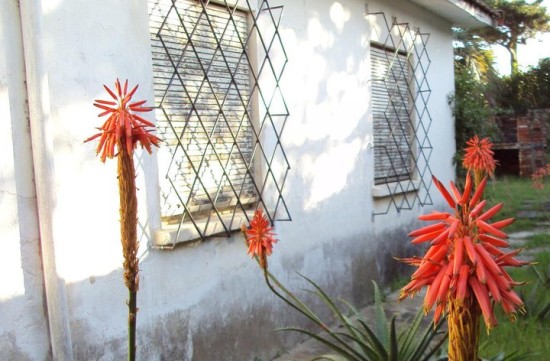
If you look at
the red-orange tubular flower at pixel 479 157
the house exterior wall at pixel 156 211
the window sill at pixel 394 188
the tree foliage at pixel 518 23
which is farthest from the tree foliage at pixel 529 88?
the red-orange tubular flower at pixel 479 157

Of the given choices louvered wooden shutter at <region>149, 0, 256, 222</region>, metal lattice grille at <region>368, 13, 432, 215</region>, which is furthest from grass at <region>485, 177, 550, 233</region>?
louvered wooden shutter at <region>149, 0, 256, 222</region>

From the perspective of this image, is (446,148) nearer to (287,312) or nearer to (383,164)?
(383,164)

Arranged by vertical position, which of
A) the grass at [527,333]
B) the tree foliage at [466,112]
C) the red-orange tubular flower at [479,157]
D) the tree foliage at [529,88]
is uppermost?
the tree foliage at [529,88]

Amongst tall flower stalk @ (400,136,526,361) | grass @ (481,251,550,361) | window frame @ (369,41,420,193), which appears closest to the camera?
tall flower stalk @ (400,136,526,361)

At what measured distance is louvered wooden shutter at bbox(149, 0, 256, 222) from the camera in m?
4.57

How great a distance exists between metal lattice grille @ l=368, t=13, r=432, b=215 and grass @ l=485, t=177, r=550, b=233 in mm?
2030

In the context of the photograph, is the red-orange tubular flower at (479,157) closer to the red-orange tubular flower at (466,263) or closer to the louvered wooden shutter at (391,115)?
the red-orange tubular flower at (466,263)

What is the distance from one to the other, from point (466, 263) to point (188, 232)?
3.20 meters

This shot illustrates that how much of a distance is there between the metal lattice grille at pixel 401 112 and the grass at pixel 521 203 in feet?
6.66

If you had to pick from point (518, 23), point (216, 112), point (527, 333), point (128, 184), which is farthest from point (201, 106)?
point (518, 23)

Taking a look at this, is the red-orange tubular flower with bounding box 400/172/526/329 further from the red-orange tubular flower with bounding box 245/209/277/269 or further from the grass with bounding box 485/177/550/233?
the grass with bounding box 485/177/550/233

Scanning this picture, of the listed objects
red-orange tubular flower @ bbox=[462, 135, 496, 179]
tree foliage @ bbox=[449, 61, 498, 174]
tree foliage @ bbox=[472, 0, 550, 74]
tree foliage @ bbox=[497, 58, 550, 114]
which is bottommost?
red-orange tubular flower @ bbox=[462, 135, 496, 179]

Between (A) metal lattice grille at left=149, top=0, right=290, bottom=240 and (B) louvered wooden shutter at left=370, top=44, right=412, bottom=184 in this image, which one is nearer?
(A) metal lattice grille at left=149, top=0, right=290, bottom=240

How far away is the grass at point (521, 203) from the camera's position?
12.1m
